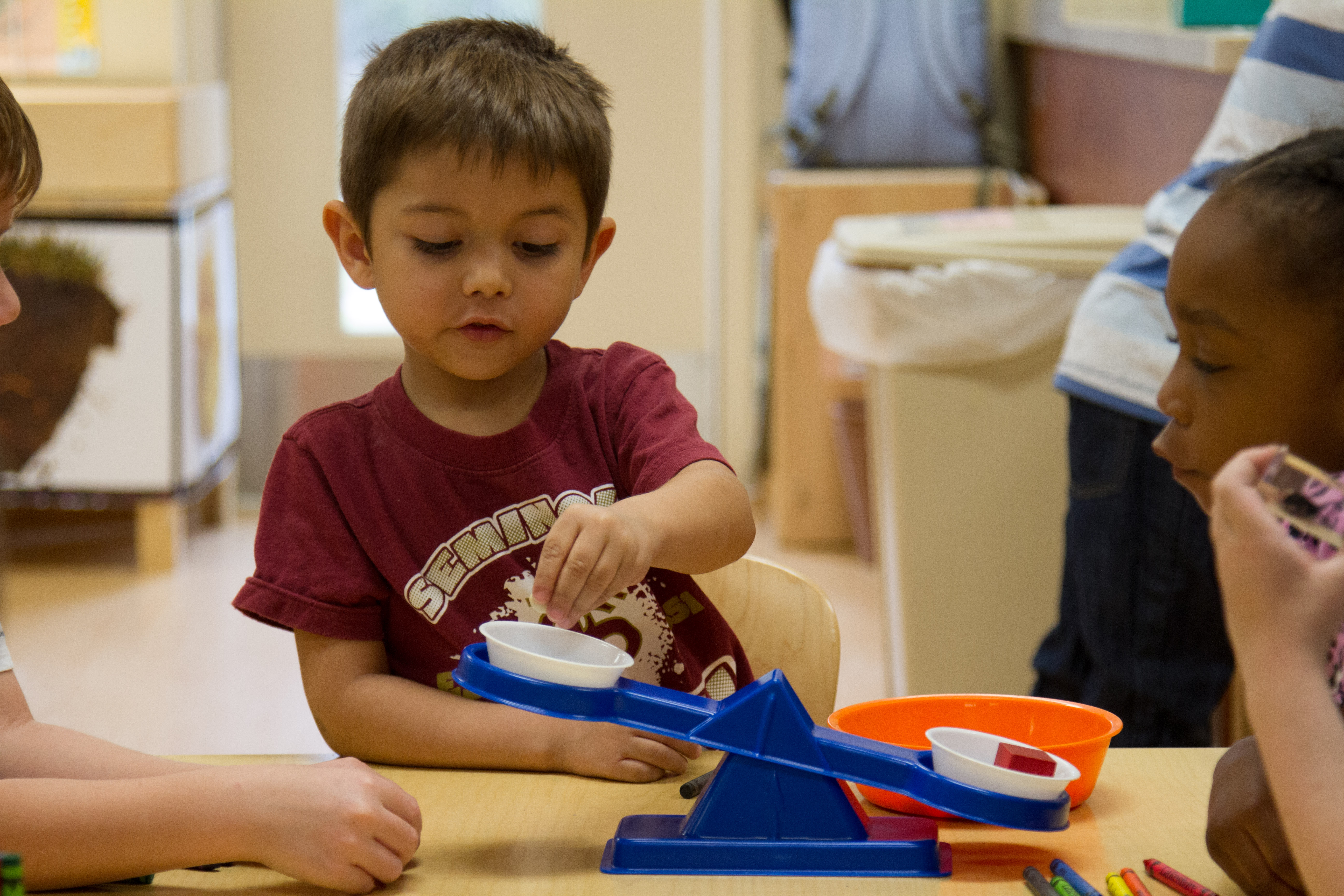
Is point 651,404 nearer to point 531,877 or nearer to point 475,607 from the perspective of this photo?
point 475,607

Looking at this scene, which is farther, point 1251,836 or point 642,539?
point 642,539

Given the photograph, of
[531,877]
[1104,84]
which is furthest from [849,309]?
[531,877]

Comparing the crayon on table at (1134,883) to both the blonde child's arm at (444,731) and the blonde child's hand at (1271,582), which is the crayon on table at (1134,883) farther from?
the blonde child's arm at (444,731)

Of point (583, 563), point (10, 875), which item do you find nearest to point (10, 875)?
point (10, 875)

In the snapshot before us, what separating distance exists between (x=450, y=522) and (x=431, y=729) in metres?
0.14

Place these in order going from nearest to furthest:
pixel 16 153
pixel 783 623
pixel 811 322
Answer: pixel 16 153 < pixel 783 623 < pixel 811 322

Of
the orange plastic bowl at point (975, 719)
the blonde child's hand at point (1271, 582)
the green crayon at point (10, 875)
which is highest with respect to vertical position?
the blonde child's hand at point (1271, 582)

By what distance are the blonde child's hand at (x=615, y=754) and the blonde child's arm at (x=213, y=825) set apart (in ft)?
0.47

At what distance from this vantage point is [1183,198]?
148 centimetres

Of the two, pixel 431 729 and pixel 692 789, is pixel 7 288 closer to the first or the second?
pixel 431 729

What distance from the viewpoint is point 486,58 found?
2.76 feet

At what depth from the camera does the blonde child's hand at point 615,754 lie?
75 cm

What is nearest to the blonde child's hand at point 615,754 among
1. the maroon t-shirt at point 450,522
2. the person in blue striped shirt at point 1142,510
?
the maroon t-shirt at point 450,522

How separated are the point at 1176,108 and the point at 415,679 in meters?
1.77
